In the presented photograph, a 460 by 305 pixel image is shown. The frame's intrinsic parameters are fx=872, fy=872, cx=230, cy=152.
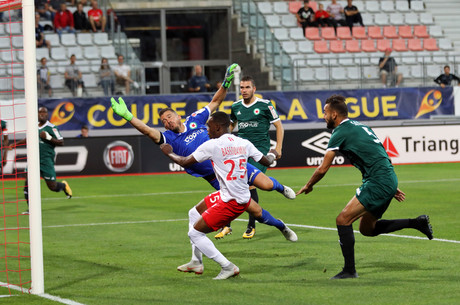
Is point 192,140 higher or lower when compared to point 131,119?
lower

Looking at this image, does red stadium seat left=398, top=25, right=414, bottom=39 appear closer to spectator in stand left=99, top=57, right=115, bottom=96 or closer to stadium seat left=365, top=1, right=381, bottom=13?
stadium seat left=365, top=1, right=381, bottom=13

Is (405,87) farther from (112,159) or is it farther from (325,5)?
(112,159)

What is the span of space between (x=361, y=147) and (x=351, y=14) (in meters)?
28.1

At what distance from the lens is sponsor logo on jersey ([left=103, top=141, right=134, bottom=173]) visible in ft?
89.2

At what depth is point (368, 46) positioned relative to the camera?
3594 centimetres

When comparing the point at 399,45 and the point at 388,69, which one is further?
the point at 399,45

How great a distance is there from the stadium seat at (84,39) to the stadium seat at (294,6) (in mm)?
9072

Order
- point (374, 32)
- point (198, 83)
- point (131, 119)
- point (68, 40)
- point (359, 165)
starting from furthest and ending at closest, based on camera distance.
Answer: point (374, 32) → point (68, 40) → point (198, 83) → point (131, 119) → point (359, 165)

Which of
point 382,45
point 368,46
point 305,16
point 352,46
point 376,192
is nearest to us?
point 376,192

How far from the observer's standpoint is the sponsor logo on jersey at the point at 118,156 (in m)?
27.2

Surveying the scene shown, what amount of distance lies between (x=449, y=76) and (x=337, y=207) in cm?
1659

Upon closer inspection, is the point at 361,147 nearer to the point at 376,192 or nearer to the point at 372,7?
the point at 376,192

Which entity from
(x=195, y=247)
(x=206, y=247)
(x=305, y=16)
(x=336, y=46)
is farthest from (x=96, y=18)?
(x=206, y=247)

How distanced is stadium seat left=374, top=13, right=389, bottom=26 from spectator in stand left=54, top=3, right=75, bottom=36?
1310 cm
